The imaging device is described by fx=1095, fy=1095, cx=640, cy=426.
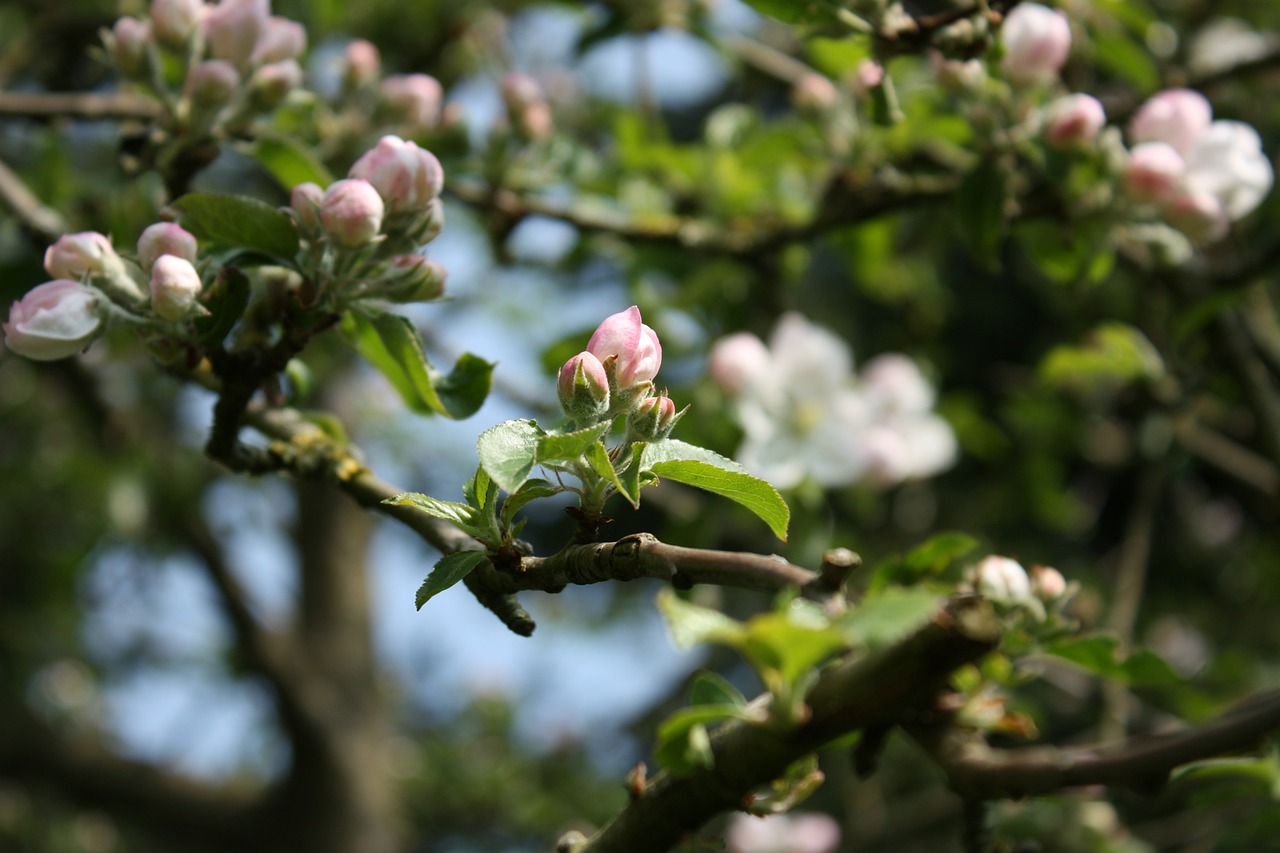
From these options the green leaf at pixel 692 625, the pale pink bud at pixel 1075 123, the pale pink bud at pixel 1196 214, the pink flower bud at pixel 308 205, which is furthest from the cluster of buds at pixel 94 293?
the pale pink bud at pixel 1196 214

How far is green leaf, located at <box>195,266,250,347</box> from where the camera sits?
1071 millimetres

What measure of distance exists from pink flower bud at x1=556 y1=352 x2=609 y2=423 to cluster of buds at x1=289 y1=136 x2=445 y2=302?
10.9 inches

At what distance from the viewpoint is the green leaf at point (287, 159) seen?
1.32m

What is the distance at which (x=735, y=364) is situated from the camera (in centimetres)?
196

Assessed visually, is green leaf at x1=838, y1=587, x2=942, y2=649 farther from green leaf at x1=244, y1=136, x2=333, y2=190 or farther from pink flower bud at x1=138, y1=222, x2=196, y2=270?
green leaf at x1=244, y1=136, x2=333, y2=190

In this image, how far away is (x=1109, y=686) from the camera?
2.33 metres

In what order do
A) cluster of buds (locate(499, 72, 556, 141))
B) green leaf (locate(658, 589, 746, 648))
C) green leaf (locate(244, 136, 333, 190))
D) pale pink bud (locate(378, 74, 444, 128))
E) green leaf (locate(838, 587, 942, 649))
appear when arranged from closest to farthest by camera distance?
1. green leaf (locate(838, 587, 942, 649))
2. green leaf (locate(658, 589, 746, 648))
3. green leaf (locate(244, 136, 333, 190))
4. pale pink bud (locate(378, 74, 444, 128))
5. cluster of buds (locate(499, 72, 556, 141))

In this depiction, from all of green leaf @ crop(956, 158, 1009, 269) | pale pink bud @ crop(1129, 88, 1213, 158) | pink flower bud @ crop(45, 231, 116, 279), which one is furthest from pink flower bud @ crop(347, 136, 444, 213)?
pale pink bud @ crop(1129, 88, 1213, 158)

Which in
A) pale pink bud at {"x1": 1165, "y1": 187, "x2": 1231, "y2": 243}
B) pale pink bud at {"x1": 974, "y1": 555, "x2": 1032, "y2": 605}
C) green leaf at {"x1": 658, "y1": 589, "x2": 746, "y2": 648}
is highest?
pale pink bud at {"x1": 1165, "y1": 187, "x2": 1231, "y2": 243}

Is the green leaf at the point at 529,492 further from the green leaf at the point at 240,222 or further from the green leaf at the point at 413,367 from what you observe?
the green leaf at the point at 240,222

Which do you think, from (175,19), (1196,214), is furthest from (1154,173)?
(175,19)

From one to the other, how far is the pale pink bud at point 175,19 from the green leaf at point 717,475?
0.91 meters

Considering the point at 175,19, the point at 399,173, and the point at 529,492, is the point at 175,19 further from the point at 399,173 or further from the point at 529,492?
the point at 529,492

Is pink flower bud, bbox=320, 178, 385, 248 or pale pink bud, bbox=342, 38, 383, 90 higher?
pink flower bud, bbox=320, 178, 385, 248
